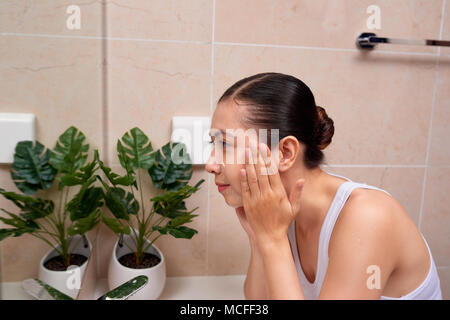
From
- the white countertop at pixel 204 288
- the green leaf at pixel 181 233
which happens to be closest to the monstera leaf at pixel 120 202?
the green leaf at pixel 181 233

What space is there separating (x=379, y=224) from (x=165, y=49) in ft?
2.26

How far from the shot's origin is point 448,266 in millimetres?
1238

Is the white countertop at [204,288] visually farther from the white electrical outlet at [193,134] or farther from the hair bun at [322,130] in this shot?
the hair bun at [322,130]

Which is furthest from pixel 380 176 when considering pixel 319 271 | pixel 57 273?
pixel 57 273

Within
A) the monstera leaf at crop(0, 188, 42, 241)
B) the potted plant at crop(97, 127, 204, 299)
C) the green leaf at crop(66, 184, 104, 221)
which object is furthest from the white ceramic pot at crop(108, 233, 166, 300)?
the monstera leaf at crop(0, 188, 42, 241)

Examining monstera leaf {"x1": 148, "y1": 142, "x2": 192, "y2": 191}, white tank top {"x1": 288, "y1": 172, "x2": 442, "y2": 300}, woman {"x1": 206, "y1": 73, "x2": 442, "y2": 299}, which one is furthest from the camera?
monstera leaf {"x1": 148, "y1": 142, "x2": 192, "y2": 191}

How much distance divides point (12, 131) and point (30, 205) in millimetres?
103

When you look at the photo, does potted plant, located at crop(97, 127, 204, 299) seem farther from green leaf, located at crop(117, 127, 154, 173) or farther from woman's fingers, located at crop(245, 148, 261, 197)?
woman's fingers, located at crop(245, 148, 261, 197)

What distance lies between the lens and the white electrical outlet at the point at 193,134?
102 cm

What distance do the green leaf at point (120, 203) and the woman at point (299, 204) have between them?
0.31 meters

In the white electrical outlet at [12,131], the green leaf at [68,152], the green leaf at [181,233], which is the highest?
the white electrical outlet at [12,131]

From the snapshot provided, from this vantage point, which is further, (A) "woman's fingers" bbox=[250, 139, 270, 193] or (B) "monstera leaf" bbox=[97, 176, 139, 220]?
(B) "monstera leaf" bbox=[97, 176, 139, 220]

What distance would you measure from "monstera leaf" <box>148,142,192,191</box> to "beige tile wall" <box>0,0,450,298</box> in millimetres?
69

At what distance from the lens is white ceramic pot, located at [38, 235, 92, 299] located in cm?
45
